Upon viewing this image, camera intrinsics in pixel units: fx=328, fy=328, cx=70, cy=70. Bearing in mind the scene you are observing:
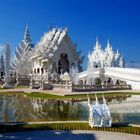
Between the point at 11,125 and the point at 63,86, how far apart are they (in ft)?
88.5

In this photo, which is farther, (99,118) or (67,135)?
(99,118)

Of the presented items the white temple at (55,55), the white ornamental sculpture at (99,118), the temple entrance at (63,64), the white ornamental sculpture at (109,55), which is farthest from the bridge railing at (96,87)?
the white ornamental sculpture at (109,55)

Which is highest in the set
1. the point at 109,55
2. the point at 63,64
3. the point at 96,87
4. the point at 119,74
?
the point at 109,55

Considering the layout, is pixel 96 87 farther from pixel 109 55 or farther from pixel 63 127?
pixel 109 55

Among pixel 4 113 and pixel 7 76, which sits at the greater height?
pixel 7 76

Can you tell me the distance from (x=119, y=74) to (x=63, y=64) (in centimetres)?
2293

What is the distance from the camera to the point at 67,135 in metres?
11.8

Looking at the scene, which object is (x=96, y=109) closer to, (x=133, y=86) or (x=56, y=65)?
(x=133, y=86)

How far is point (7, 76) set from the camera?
165ft

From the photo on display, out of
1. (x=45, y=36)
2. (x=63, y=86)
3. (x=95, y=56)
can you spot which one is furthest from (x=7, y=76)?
(x=95, y=56)

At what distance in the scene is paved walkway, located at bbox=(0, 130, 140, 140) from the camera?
1132cm

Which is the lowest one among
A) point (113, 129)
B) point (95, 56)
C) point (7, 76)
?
point (113, 129)

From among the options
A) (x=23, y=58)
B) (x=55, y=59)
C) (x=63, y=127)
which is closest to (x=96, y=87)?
(x=55, y=59)

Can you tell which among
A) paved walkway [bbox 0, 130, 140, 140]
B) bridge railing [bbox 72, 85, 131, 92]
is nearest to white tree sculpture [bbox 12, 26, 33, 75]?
bridge railing [bbox 72, 85, 131, 92]
